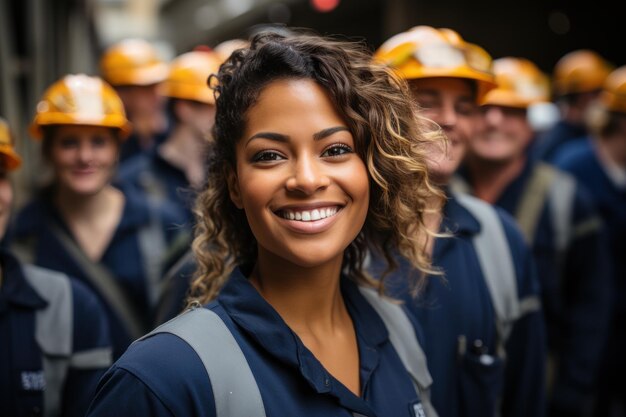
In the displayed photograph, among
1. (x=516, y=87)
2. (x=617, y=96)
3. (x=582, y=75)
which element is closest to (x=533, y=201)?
(x=516, y=87)

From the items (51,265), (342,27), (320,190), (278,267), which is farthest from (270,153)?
(342,27)

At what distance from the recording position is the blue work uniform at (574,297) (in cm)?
434

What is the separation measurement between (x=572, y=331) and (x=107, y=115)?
9.93ft

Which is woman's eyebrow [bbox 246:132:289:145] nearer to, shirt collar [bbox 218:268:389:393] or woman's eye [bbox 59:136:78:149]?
shirt collar [bbox 218:268:389:393]

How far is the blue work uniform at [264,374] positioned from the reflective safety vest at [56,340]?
1.16 metres

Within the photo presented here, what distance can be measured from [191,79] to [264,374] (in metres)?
4.55

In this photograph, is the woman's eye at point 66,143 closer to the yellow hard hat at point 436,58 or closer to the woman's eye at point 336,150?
the yellow hard hat at point 436,58

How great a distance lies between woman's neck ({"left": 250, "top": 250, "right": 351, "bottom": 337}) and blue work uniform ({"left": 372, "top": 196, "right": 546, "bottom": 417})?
0.59 meters

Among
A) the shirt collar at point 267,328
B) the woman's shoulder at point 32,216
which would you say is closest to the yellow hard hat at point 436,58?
the shirt collar at point 267,328

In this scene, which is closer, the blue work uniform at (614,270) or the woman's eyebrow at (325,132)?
the woman's eyebrow at (325,132)

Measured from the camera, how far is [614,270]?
561 cm

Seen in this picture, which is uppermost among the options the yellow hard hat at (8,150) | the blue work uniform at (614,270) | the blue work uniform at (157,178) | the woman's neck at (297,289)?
the yellow hard hat at (8,150)

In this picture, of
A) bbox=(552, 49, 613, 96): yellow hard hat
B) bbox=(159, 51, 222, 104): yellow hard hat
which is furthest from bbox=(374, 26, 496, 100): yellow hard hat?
bbox=(552, 49, 613, 96): yellow hard hat

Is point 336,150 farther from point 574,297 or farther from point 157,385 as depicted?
point 574,297
